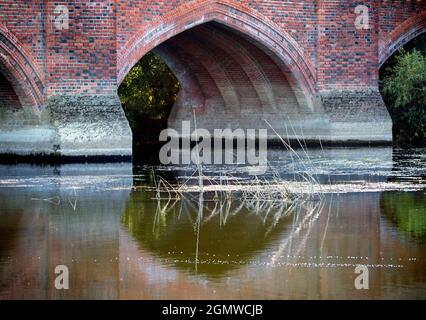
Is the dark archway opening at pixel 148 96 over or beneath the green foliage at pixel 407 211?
over

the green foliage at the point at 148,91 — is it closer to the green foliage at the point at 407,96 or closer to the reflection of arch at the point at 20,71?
the green foliage at the point at 407,96

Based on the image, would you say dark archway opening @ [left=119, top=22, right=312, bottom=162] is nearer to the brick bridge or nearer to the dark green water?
the brick bridge

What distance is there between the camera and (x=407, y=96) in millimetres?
24234

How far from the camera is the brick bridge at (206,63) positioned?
19922mm

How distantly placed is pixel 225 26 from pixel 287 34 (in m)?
1.50

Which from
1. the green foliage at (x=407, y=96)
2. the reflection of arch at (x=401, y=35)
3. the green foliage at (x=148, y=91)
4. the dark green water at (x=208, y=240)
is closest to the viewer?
the dark green water at (x=208, y=240)

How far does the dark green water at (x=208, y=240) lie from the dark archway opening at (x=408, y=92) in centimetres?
747

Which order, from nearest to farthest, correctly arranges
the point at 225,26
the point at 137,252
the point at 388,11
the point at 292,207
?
the point at 137,252, the point at 292,207, the point at 225,26, the point at 388,11

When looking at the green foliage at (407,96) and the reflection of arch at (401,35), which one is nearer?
the green foliage at (407,96)

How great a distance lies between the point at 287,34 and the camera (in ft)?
76.0

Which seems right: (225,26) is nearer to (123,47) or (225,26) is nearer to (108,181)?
(123,47)

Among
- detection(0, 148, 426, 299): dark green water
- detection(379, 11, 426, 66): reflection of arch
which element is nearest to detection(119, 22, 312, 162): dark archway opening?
detection(379, 11, 426, 66): reflection of arch

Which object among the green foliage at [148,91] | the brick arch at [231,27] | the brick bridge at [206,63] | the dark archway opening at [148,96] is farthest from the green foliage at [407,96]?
the green foliage at [148,91]

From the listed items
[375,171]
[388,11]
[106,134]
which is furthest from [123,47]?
[388,11]
